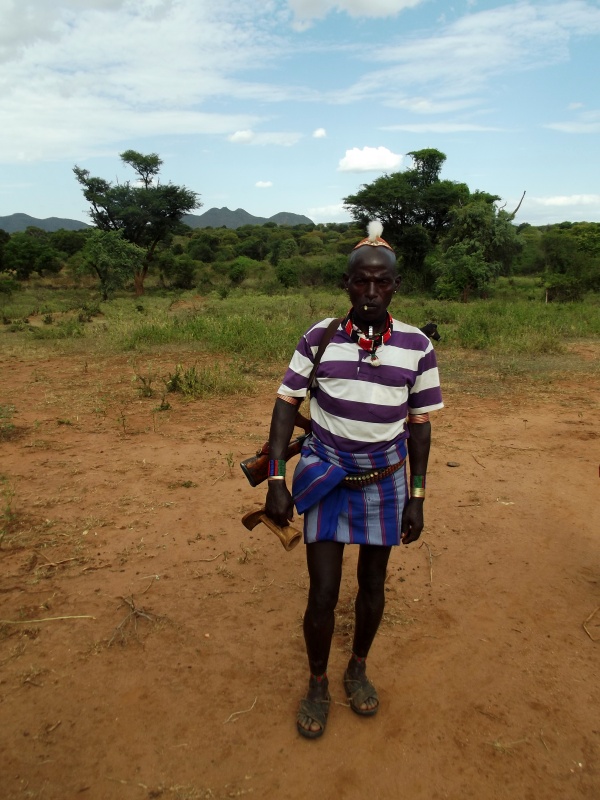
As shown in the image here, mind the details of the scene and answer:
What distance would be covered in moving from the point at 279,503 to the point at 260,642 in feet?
2.92

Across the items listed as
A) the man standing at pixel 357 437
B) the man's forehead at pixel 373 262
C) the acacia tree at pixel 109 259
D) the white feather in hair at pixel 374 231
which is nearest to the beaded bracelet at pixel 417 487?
the man standing at pixel 357 437

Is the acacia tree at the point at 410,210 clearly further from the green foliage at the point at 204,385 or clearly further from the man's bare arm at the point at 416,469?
the man's bare arm at the point at 416,469

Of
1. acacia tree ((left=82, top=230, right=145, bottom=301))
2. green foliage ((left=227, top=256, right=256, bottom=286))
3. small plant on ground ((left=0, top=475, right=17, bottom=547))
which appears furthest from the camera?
green foliage ((left=227, top=256, right=256, bottom=286))

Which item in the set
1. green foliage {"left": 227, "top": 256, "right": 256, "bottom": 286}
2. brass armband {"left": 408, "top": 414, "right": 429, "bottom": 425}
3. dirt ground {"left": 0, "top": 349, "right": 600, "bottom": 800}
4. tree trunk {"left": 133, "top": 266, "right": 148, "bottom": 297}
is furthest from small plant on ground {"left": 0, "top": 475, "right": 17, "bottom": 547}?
green foliage {"left": 227, "top": 256, "right": 256, "bottom": 286}

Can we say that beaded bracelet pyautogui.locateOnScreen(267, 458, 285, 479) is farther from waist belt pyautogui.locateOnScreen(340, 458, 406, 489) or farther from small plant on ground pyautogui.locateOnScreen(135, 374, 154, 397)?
small plant on ground pyautogui.locateOnScreen(135, 374, 154, 397)

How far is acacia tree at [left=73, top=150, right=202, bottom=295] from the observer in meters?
22.2

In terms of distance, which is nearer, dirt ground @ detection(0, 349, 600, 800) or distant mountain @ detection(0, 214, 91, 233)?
dirt ground @ detection(0, 349, 600, 800)

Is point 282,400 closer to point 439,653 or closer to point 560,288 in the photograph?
point 439,653

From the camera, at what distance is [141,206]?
22.7 meters

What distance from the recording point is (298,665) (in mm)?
2287

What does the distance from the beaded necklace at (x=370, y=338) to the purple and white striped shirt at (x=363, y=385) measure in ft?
0.04

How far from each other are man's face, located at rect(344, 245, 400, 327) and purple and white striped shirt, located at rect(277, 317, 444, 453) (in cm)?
9

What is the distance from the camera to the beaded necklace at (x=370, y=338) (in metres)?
1.77

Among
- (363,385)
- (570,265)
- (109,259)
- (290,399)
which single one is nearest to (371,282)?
(363,385)
